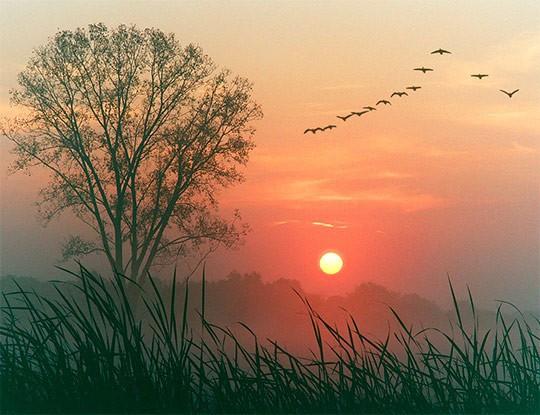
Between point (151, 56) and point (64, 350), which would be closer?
point (64, 350)

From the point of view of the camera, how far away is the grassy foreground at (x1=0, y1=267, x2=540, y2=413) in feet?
14.7

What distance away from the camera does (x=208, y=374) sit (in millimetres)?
4926

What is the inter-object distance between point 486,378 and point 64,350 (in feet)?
8.68

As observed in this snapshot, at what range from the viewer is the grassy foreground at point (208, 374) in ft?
14.7

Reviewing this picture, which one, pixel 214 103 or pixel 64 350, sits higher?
pixel 214 103

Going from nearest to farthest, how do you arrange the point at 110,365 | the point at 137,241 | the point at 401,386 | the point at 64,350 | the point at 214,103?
the point at 110,365
the point at 64,350
the point at 401,386
the point at 137,241
the point at 214,103

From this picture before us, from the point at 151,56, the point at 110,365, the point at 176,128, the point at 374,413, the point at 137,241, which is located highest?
the point at 151,56

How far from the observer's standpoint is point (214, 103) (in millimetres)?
22406

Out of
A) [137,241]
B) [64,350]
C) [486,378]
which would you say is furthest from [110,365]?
[137,241]

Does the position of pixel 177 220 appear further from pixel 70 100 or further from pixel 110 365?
pixel 110 365

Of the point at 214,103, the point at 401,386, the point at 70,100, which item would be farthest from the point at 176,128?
the point at 401,386

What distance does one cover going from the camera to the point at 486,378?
497 cm

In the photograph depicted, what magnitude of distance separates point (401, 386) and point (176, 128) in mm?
17751

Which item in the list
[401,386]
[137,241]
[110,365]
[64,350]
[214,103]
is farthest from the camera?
[214,103]
